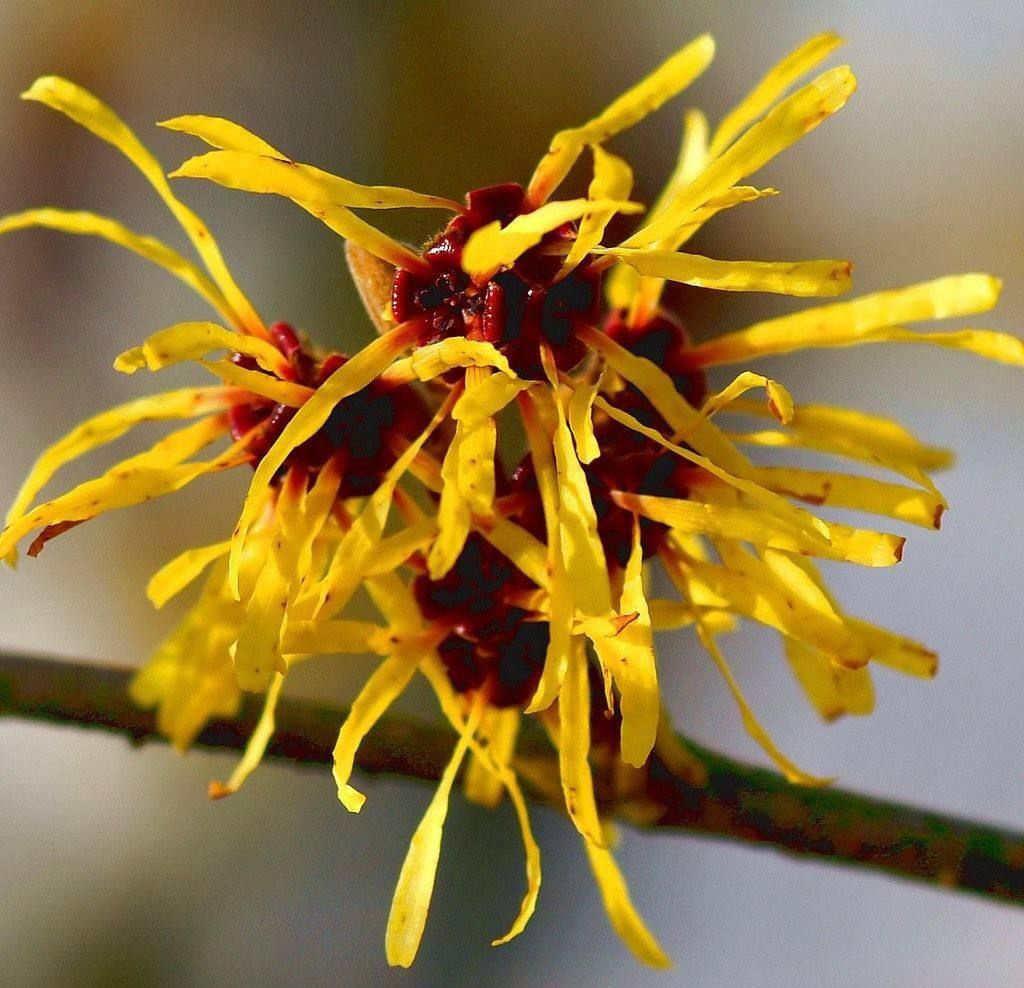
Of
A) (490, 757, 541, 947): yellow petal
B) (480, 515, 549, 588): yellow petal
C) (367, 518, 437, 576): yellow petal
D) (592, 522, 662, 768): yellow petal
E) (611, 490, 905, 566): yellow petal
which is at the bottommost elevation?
(490, 757, 541, 947): yellow petal

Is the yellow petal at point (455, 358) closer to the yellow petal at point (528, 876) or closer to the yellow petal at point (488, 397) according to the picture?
the yellow petal at point (488, 397)

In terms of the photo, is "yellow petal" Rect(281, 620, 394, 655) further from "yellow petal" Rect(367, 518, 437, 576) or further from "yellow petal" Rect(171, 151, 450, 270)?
"yellow petal" Rect(171, 151, 450, 270)

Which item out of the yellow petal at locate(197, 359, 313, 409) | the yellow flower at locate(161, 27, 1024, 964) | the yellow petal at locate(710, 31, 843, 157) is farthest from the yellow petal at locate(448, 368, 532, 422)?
the yellow petal at locate(710, 31, 843, 157)

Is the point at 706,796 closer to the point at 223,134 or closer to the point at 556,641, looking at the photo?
the point at 556,641

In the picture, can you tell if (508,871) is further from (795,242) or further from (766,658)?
(795,242)

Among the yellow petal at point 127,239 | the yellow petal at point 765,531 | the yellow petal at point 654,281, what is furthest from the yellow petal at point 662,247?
the yellow petal at point 127,239

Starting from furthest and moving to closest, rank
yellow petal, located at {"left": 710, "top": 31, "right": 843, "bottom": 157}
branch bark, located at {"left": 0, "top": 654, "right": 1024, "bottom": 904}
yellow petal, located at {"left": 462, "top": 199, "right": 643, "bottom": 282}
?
branch bark, located at {"left": 0, "top": 654, "right": 1024, "bottom": 904} < yellow petal, located at {"left": 710, "top": 31, "right": 843, "bottom": 157} < yellow petal, located at {"left": 462, "top": 199, "right": 643, "bottom": 282}

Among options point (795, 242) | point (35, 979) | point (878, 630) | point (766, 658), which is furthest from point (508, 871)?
point (878, 630)

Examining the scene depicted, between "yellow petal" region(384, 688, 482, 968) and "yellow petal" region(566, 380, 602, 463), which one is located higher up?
"yellow petal" region(566, 380, 602, 463)
